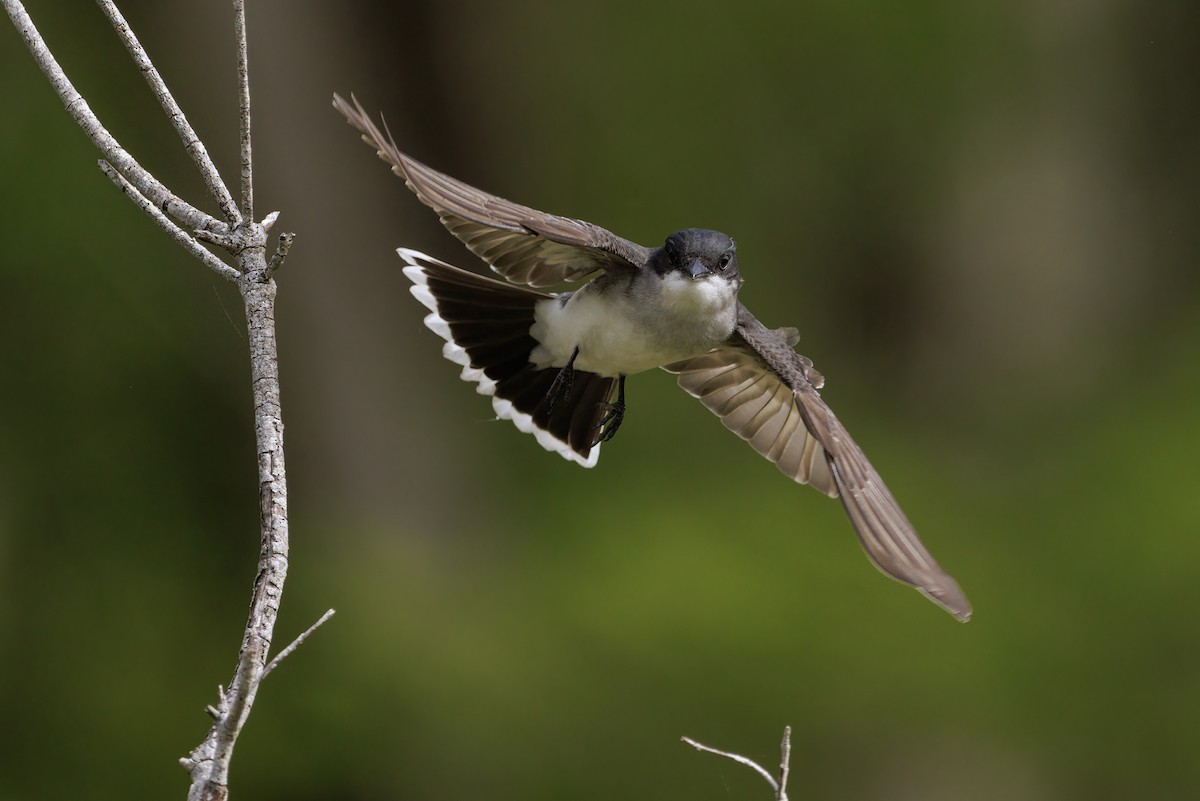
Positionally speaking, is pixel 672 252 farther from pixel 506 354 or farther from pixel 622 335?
pixel 506 354

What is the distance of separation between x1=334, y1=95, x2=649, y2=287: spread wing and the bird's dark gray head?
97 millimetres

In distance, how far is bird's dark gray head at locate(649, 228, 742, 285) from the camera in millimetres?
4621

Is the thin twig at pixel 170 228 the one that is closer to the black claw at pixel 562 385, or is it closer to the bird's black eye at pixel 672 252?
the bird's black eye at pixel 672 252

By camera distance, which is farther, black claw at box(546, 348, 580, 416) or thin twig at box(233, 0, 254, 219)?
black claw at box(546, 348, 580, 416)

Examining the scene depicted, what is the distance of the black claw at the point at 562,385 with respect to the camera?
5.05m

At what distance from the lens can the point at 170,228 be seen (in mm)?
3154

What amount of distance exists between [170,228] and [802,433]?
2.96m

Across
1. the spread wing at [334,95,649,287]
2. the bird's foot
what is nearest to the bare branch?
the spread wing at [334,95,649,287]

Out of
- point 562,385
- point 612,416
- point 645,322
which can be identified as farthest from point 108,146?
point 612,416

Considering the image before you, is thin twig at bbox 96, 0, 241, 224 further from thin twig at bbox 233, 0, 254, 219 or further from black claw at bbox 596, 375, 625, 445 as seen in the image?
black claw at bbox 596, 375, 625, 445

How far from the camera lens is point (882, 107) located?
29.5 ft

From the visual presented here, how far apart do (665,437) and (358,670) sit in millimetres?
2256

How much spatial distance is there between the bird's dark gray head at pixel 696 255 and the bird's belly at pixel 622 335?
140mm

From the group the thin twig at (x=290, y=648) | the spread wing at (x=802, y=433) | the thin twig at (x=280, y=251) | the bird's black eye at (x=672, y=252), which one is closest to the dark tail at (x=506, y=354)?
the spread wing at (x=802, y=433)
